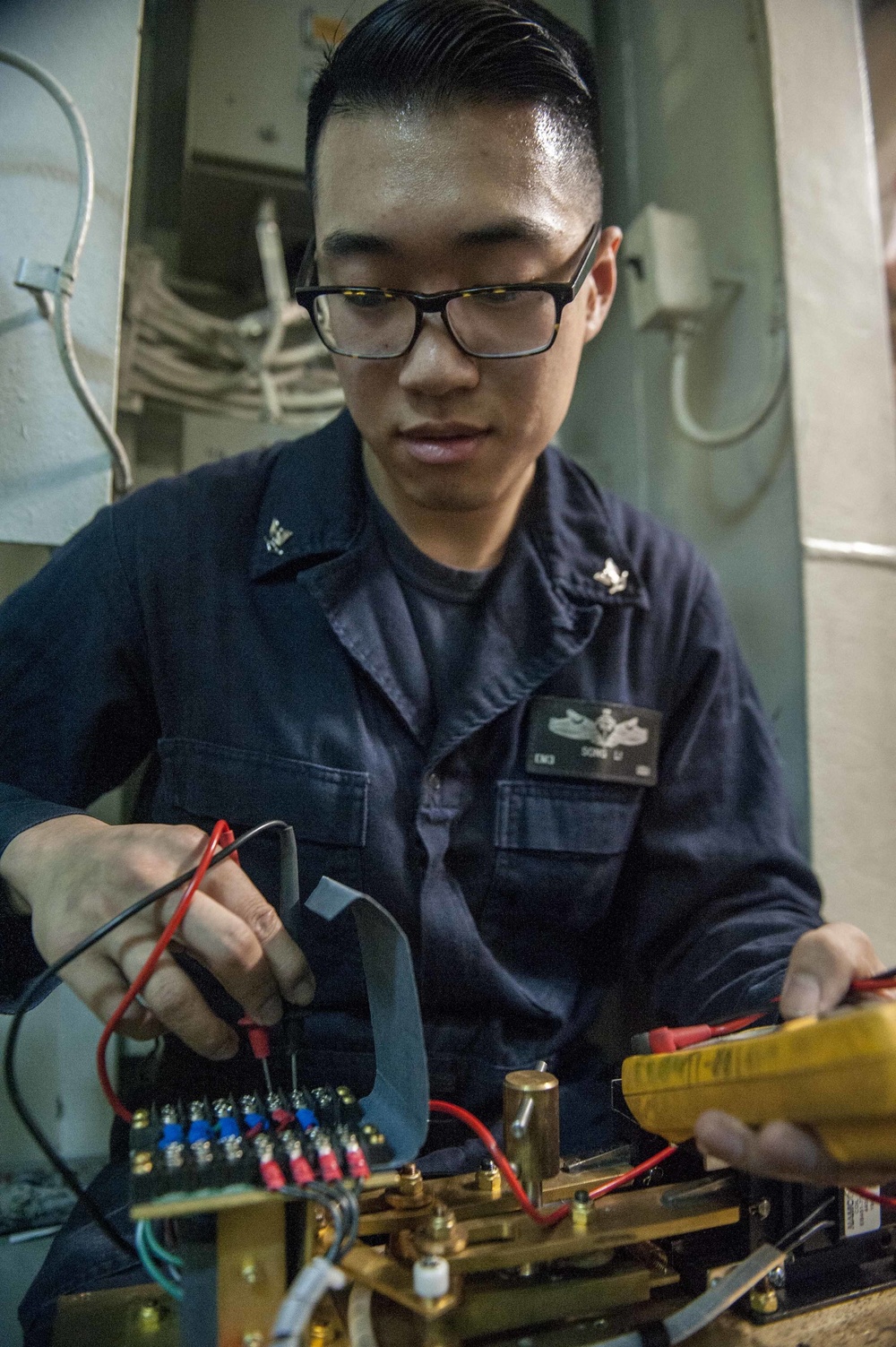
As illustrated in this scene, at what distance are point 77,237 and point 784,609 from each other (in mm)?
1085

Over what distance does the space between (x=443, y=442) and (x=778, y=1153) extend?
0.70 metres

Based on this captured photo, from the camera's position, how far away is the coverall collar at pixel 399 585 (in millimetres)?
1022

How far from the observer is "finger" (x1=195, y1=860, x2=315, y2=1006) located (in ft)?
2.13

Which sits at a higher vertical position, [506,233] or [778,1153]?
[506,233]

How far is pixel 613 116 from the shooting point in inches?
69.2

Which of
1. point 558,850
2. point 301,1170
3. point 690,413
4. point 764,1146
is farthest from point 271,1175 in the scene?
point 690,413

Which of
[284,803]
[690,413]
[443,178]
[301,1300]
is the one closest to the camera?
[301,1300]

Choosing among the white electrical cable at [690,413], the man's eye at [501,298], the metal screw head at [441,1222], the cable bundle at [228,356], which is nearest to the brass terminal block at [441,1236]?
the metal screw head at [441,1222]

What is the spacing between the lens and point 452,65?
2.80ft

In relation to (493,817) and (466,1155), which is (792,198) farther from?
(466,1155)

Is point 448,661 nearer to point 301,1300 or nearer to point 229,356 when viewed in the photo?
point 301,1300

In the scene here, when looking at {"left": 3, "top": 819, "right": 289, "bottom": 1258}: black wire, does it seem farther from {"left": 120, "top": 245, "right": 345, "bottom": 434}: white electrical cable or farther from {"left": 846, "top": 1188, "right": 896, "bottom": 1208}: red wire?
{"left": 120, "top": 245, "right": 345, "bottom": 434}: white electrical cable

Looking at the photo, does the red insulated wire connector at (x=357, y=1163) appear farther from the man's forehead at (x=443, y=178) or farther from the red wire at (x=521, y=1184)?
the man's forehead at (x=443, y=178)

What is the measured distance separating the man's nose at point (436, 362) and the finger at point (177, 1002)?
0.57 metres
